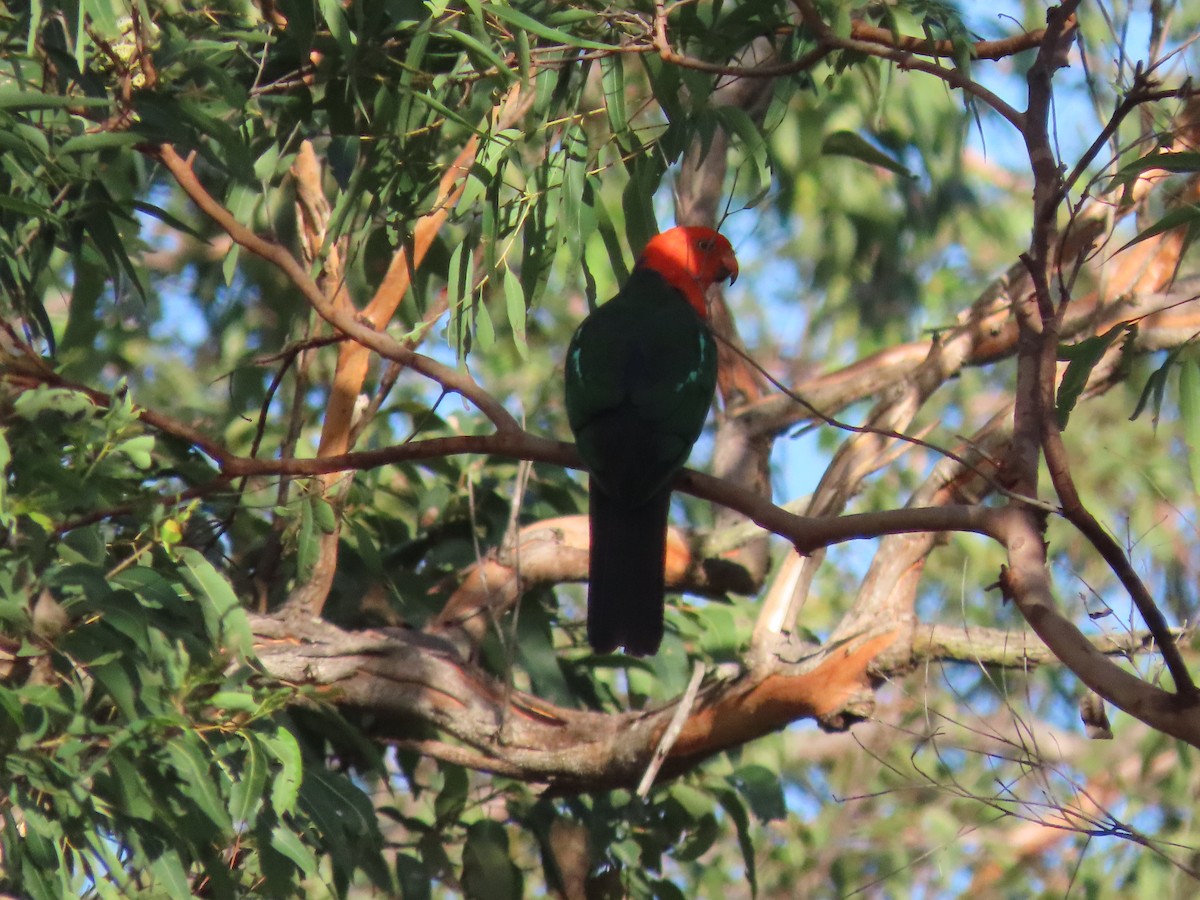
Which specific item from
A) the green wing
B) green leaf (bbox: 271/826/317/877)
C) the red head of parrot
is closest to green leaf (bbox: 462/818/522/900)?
green leaf (bbox: 271/826/317/877)

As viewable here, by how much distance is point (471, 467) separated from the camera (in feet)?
14.0

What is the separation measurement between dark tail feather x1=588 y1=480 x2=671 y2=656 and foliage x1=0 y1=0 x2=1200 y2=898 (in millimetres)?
266

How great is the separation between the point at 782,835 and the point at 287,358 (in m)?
4.47

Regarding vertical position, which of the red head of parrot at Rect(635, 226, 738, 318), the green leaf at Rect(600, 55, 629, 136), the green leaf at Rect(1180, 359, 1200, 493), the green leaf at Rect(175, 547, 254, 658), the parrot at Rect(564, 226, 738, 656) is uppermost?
the red head of parrot at Rect(635, 226, 738, 318)

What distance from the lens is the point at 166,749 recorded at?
2572 mm

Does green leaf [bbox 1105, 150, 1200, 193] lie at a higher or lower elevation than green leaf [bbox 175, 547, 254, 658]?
higher

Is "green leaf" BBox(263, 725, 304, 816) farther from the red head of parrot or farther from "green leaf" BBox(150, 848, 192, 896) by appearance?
the red head of parrot

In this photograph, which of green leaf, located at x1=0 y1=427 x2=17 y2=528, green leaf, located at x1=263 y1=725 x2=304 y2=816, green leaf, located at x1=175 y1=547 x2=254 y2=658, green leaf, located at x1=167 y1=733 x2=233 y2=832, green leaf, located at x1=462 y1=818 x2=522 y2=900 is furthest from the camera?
green leaf, located at x1=462 y1=818 x2=522 y2=900

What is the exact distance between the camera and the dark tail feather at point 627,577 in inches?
132

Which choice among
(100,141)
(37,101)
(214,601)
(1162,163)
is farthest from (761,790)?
(37,101)

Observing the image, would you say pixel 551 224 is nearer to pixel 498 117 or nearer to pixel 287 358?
pixel 498 117

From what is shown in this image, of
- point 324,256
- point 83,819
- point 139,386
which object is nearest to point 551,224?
point 324,256

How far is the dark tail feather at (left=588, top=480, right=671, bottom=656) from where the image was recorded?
11.0 feet

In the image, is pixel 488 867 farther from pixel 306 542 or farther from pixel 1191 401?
pixel 1191 401
